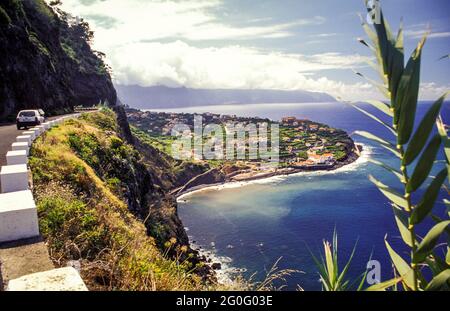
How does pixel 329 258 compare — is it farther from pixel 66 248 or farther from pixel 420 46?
pixel 66 248

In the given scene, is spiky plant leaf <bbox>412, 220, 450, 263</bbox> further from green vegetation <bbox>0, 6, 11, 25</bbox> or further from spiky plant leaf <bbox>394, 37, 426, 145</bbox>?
green vegetation <bbox>0, 6, 11, 25</bbox>

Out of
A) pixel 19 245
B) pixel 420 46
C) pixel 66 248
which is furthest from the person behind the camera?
pixel 66 248

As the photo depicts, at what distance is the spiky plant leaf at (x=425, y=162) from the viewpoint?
2.00 metres

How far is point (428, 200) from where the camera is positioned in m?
2.08

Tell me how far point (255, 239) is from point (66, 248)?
65.4 metres

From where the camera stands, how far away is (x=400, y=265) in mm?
2537

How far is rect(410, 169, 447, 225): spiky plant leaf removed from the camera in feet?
6.61

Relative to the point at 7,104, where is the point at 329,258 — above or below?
below

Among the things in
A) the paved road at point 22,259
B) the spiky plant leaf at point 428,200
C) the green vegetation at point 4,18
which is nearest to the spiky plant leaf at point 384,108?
the spiky plant leaf at point 428,200

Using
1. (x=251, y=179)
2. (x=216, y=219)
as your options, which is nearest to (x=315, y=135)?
(x=251, y=179)

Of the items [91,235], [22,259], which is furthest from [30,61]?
[22,259]

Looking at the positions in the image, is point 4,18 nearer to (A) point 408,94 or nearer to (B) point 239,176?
(A) point 408,94

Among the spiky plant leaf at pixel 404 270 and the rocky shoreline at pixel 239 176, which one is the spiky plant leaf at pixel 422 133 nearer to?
the spiky plant leaf at pixel 404 270
